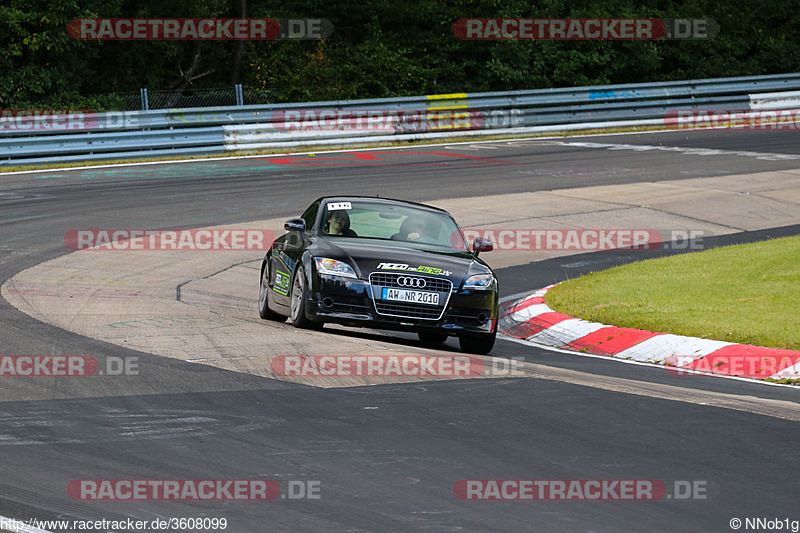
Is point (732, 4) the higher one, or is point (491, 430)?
point (732, 4)

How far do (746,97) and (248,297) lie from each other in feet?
83.5

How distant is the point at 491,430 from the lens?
22.1 feet

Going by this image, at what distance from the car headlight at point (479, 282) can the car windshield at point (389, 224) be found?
2.92ft

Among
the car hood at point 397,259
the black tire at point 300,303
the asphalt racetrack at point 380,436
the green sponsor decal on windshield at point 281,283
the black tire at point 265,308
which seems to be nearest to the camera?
the asphalt racetrack at point 380,436

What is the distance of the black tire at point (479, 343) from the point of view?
1066 centimetres

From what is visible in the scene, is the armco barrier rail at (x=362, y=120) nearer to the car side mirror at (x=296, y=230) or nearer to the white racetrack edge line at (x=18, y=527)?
the car side mirror at (x=296, y=230)

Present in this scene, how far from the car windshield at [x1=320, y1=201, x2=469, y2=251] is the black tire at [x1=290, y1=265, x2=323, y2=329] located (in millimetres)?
759

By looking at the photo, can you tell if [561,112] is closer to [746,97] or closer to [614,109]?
[614,109]

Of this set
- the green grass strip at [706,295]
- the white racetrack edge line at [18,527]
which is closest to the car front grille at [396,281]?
the green grass strip at [706,295]

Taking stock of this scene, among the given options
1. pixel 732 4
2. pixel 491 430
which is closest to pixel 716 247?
pixel 491 430

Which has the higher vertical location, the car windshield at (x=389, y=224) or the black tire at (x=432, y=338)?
the car windshield at (x=389, y=224)

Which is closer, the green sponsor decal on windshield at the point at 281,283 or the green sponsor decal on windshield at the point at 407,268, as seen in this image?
the green sponsor decal on windshield at the point at 407,268

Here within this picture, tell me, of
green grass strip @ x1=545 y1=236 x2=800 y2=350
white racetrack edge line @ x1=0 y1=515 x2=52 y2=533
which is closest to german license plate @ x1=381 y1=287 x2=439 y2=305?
green grass strip @ x1=545 y1=236 x2=800 y2=350

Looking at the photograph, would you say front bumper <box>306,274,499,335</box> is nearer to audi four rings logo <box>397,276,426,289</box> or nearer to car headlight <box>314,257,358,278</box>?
car headlight <box>314,257,358,278</box>
